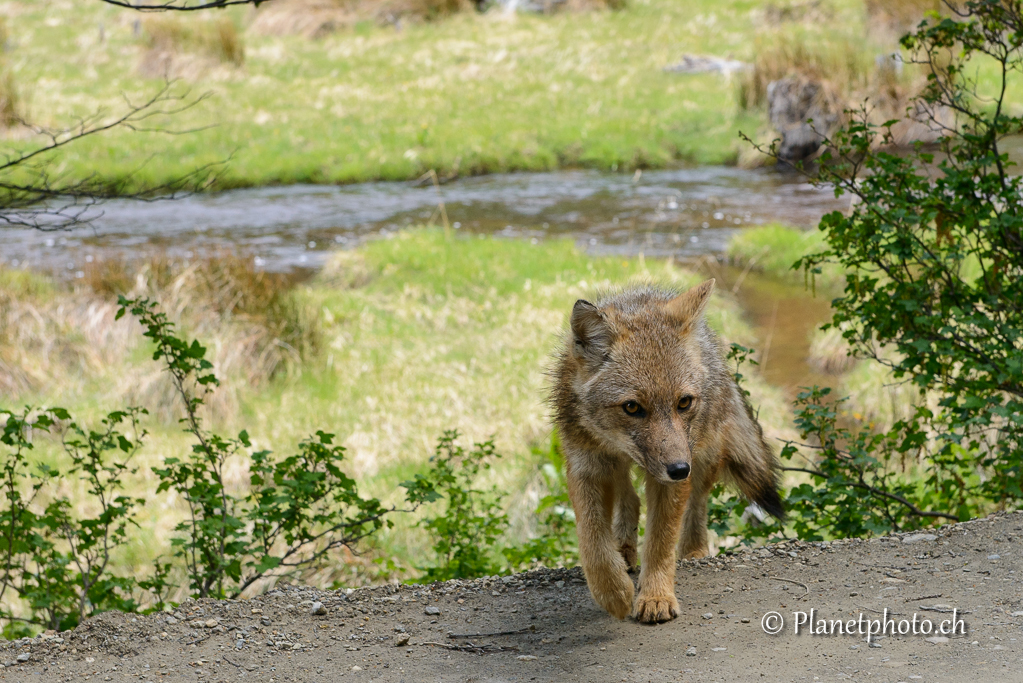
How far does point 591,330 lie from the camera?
407 centimetres

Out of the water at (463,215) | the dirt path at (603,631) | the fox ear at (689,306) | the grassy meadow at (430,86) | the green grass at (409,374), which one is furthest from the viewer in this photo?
the grassy meadow at (430,86)

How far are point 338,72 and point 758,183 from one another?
1177 centimetres

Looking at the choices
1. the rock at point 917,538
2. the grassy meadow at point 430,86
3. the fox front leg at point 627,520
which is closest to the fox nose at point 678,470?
the fox front leg at point 627,520

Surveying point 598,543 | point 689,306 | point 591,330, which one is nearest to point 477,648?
point 598,543

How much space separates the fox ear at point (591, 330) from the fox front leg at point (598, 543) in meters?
0.52

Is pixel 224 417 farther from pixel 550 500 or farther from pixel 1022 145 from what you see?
pixel 1022 145

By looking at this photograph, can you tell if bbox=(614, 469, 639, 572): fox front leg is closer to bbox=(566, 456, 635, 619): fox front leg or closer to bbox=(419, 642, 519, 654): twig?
bbox=(566, 456, 635, 619): fox front leg

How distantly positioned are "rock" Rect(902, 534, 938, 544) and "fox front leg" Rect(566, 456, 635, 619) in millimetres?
1489

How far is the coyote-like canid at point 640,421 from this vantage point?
383cm

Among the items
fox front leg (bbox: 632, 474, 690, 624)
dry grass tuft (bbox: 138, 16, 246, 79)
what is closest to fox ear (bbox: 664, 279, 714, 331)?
fox front leg (bbox: 632, 474, 690, 624)

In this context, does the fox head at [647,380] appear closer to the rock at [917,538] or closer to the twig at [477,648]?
the twig at [477,648]

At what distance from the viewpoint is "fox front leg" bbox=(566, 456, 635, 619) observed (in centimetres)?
402

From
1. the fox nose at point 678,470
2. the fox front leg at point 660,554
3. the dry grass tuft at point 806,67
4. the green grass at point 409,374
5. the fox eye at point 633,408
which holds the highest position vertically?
the dry grass tuft at point 806,67

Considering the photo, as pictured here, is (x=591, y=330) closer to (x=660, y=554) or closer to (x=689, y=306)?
(x=689, y=306)
